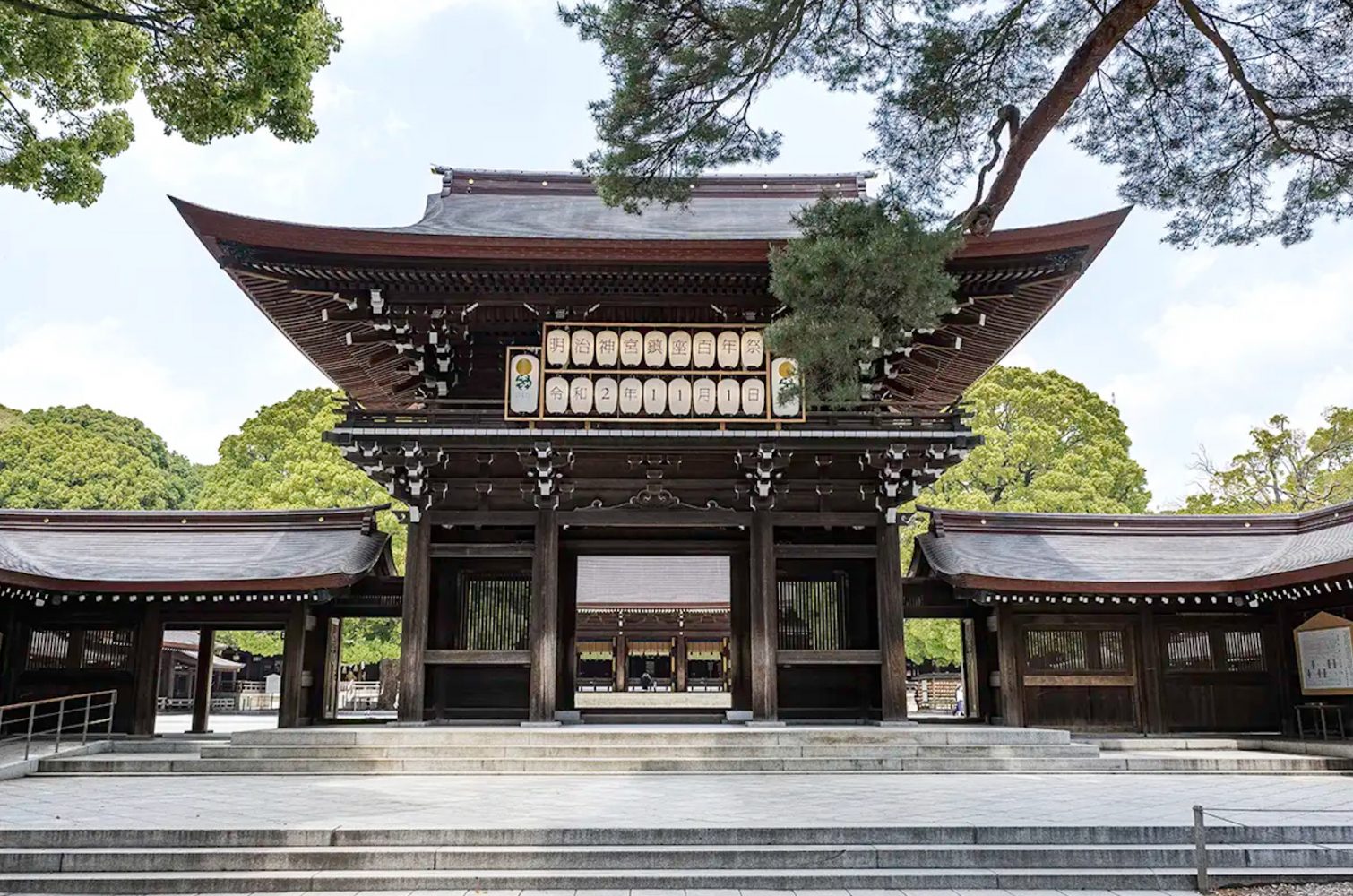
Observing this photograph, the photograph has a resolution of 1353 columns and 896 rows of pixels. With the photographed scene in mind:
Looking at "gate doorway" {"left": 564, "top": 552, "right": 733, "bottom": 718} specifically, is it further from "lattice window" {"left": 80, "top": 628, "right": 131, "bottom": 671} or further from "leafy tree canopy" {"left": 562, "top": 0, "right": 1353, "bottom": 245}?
"leafy tree canopy" {"left": 562, "top": 0, "right": 1353, "bottom": 245}

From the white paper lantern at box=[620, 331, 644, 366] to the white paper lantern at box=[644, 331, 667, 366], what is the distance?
76 mm

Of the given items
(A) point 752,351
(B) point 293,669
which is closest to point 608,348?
(A) point 752,351

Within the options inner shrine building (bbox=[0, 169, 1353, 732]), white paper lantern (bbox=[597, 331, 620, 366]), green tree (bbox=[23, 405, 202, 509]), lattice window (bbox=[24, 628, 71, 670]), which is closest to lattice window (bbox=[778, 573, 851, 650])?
inner shrine building (bbox=[0, 169, 1353, 732])

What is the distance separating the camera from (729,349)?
45.5ft

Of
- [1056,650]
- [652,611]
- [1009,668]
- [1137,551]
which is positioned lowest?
[1009,668]

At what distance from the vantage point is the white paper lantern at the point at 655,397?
44.9ft

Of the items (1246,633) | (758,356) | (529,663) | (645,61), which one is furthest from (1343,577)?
(645,61)

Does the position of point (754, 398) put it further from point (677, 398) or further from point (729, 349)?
point (677, 398)

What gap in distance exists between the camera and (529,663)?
13719mm

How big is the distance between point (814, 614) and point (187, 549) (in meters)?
10.7

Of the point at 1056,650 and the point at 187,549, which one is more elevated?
the point at 187,549

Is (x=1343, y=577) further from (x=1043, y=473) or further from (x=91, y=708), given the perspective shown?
(x=91, y=708)

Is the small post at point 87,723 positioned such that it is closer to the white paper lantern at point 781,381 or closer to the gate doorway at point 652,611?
the gate doorway at point 652,611

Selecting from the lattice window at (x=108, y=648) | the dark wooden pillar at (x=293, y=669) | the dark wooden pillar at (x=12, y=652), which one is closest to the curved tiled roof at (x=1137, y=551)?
the dark wooden pillar at (x=293, y=669)
